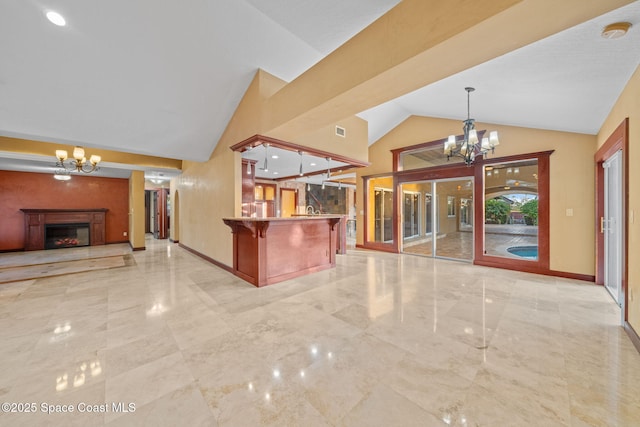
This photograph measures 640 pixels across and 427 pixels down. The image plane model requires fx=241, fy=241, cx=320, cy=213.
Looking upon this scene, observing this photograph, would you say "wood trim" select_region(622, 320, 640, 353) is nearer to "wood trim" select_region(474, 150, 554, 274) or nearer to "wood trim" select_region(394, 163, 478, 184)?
"wood trim" select_region(474, 150, 554, 274)

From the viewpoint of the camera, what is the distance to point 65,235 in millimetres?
8227

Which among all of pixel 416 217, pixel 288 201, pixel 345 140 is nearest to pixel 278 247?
pixel 345 140

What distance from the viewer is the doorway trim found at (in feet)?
8.25

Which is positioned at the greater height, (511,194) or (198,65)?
(198,65)

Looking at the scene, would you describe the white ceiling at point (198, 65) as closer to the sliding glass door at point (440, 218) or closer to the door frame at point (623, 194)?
the door frame at point (623, 194)

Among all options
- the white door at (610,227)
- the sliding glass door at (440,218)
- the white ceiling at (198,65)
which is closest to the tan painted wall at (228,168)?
the white ceiling at (198,65)

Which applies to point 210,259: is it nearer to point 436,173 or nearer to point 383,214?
point 383,214

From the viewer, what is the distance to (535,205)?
514 centimetres

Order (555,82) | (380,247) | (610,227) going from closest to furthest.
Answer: (555,82) → (610,227) → (380,247)

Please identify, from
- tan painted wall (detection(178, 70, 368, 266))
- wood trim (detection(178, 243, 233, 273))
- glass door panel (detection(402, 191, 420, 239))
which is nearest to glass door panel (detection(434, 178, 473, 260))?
glass door panel (detection(402, 191, 420, 239))

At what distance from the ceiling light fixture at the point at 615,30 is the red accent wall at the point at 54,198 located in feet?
40.3

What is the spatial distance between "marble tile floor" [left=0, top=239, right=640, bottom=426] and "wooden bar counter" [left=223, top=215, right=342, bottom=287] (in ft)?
1.49

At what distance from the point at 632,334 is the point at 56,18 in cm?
674

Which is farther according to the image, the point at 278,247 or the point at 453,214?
the point at 453,214
